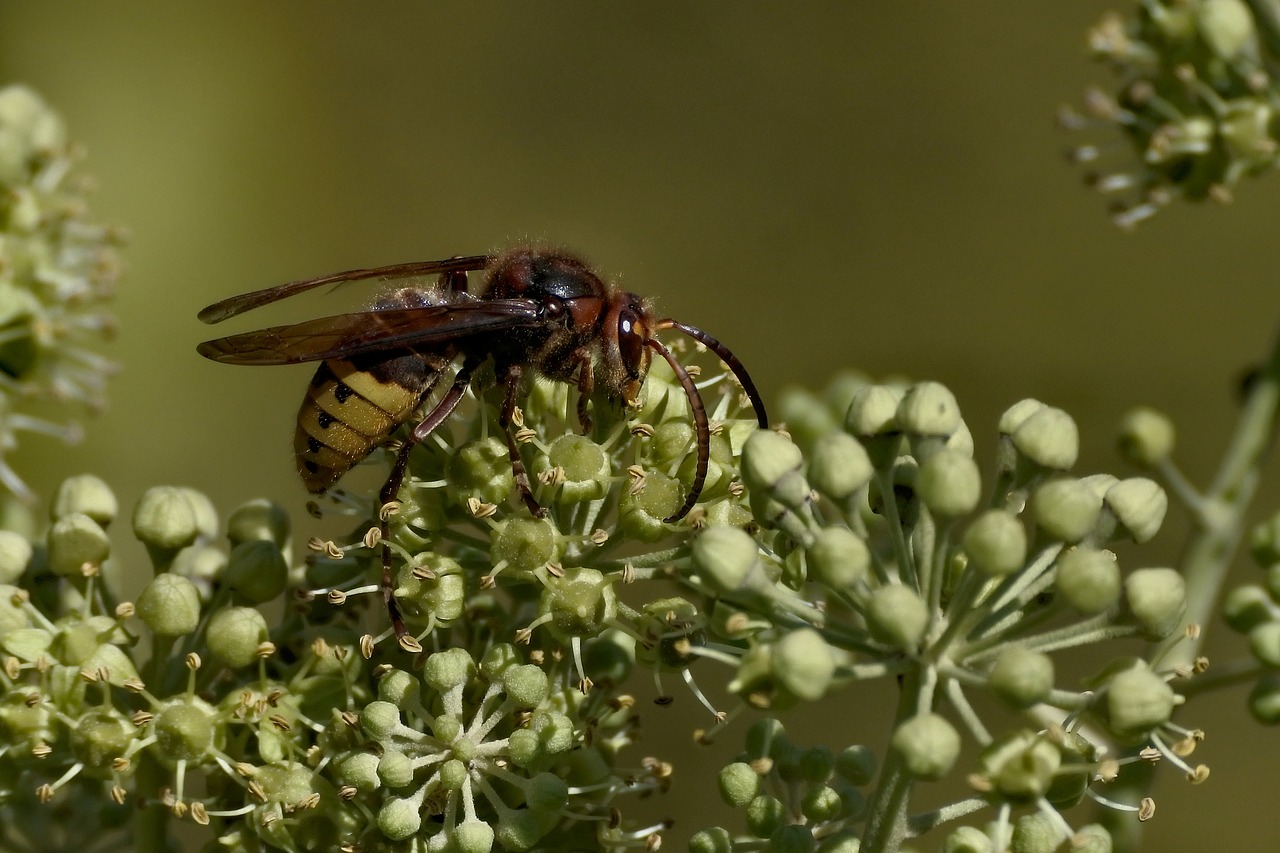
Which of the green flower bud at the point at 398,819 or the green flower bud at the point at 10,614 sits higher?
the green flower bud at the point at 10,614

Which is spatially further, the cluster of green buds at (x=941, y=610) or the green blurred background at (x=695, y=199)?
the green blurred background at (x=695, y=199)

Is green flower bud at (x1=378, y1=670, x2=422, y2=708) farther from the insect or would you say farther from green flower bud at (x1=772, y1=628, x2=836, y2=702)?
green flower bud at (x1=772, y1=628, x2=836, y2=702)

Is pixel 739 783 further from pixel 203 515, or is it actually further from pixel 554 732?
pixel 203 515

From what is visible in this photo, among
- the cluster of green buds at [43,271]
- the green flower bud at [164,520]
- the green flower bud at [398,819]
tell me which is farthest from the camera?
the cluster of green buds at [43,271]

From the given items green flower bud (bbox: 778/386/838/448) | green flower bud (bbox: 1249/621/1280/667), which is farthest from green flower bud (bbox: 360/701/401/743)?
green flower bud (bbox: 1249/621/1280/667)

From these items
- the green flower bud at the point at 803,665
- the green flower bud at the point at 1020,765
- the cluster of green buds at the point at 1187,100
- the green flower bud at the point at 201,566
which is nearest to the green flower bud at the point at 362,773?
the green flower bud at the point at 201,566

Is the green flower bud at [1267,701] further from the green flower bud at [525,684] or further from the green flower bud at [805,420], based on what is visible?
the green flower bud at [525,684]

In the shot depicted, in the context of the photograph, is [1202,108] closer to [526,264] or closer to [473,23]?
[526,264]
